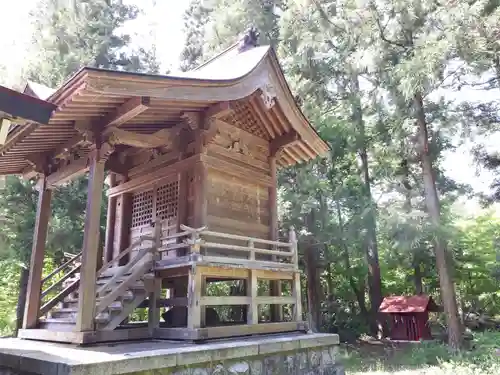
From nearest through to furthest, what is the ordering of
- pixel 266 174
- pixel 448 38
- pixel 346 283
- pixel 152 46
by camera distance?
pixel 266 174, pixel 448 38, pixel 152 46, pixel 346 283

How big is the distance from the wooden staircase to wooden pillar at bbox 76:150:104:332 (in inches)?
7.6

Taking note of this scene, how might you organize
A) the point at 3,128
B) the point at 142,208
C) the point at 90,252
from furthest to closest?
the point at 142,208, the point at 90,252, the point at 3,128

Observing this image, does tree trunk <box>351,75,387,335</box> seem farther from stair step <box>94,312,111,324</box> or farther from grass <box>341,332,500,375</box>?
stair step <box>94,312,111,324</box>

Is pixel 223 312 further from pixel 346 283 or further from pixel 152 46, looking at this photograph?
pixel 152 46

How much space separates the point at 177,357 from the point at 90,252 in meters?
1.94

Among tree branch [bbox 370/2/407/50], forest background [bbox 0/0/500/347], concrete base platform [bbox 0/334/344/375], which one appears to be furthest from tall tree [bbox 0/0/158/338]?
tree branch [bbox 370/2/407/50]

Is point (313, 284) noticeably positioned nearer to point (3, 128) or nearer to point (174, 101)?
point (174, 101)

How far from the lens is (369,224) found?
15.4 meters

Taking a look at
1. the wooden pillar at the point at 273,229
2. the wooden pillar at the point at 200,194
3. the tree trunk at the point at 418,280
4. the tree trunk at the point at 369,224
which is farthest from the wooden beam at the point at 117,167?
the tree trunk at the point at 418,280

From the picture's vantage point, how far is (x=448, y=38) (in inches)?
466

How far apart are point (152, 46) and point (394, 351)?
54.4 ft

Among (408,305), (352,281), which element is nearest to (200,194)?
(408,305)

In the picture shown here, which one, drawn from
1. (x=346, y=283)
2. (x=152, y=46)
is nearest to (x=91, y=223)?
(x=152, y=46)

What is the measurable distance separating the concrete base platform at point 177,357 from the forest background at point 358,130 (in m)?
7.60
